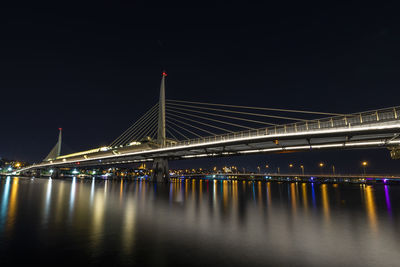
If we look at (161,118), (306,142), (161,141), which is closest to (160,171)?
(161,141)

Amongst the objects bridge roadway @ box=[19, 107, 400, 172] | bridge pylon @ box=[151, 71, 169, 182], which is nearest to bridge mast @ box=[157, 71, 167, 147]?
bridge pylon @ box=[151, 71, 169, 182]

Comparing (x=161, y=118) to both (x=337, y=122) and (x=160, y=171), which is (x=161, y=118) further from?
(x=337, y=122)

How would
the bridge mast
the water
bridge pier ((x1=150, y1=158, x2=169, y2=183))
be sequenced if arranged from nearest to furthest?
the water < the bridge mast < bridge pier ((x1=150, y1=158, x2=169, y2=183))

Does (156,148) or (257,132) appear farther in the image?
(156,148)

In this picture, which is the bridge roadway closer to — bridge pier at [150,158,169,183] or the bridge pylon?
the bridge pylon

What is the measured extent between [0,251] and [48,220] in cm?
526

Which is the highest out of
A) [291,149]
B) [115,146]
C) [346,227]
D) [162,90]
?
[162,90]

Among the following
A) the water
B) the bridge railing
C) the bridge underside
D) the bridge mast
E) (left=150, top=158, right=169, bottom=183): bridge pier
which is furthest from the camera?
(left=150, top=158, right=169, bottom=183): bridge pier

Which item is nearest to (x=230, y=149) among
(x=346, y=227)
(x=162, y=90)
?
(x=162, y=90)

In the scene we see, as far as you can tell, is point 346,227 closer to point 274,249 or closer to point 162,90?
point 274,249

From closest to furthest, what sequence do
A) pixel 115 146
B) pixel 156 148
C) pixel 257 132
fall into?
pixel 257 132 → pixel 156 148 → pixel 115 146

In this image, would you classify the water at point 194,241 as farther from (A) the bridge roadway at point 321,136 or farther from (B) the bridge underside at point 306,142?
(B) the bridge underside at point 306,142

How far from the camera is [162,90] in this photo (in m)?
57.3

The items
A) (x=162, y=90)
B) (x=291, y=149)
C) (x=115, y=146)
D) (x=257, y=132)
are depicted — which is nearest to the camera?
(x=257, y=132)
